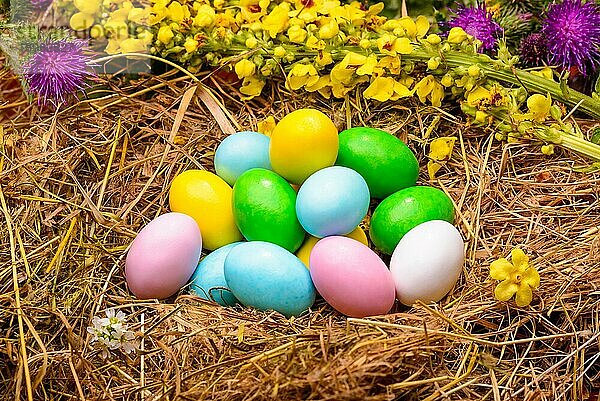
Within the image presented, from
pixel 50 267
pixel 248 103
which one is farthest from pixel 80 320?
pixel 248 103

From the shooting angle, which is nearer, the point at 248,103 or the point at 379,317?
the point at 379,317

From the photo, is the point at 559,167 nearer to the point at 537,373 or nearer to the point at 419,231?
the point at 419,231

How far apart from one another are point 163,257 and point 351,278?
1.04ft

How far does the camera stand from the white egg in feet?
4.07

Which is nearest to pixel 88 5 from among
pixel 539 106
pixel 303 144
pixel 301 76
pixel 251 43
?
pixel 251 43

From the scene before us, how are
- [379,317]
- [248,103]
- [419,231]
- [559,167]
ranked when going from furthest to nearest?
[248,103]
[559,167]
[419,231]
[379,317]

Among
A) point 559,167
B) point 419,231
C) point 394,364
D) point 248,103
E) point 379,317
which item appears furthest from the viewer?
point 248,103

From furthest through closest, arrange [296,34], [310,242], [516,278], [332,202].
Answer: [296,34] < [310,242] < [332,202] < [516,278]

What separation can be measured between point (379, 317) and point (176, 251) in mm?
359

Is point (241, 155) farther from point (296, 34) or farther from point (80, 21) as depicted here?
point (80, 21)

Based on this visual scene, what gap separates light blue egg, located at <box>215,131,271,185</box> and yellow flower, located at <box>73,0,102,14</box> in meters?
0.40

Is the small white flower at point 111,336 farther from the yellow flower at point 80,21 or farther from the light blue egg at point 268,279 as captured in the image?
A: the yellow flower at point 80,21

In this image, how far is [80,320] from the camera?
3.99 feet

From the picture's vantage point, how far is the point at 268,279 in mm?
1223
